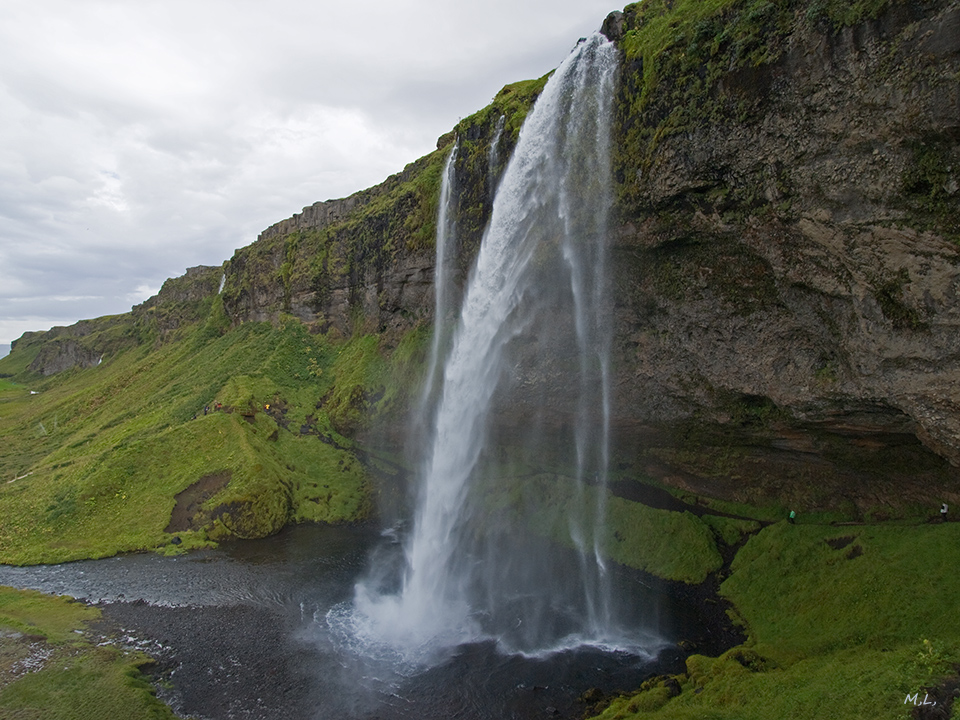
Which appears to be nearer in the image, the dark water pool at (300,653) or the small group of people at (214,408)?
the dark water pool at (300,653)

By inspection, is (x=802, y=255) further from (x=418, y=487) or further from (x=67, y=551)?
(x=67, y=551)

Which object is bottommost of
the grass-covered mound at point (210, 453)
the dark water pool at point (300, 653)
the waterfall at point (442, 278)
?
the dark water pool at point (300, 653)

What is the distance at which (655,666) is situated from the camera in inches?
679

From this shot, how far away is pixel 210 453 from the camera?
34625 mm

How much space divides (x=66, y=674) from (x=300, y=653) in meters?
Result: 6.71

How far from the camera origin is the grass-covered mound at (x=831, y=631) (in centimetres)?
1261

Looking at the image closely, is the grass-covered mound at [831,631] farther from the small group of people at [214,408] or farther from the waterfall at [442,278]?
the small group of people at [214,408]

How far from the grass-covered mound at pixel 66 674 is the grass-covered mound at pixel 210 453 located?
930 centimetres

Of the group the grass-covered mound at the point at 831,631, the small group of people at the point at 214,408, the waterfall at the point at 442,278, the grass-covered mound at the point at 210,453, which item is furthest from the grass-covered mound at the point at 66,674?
the small group of people at the point at 214,408

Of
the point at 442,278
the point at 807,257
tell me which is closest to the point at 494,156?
the point at 442,278

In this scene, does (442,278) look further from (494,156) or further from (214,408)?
(214,408)

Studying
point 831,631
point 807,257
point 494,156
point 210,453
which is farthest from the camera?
point 210,453

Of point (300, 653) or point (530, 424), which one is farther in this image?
point (530, 424)

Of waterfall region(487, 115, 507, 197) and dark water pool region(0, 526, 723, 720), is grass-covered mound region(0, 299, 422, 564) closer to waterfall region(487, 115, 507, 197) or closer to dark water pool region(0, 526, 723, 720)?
dark water pool region(0, 526, 723, 720)
